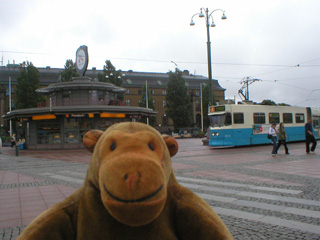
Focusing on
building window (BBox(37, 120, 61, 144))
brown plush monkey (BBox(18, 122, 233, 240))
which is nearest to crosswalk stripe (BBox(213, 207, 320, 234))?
brown plush monkey (BBox(18, 122, 233, 240))

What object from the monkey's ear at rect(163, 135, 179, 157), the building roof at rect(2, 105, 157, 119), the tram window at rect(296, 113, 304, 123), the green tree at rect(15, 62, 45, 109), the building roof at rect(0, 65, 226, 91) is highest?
the building roof at rect(0, 65, 226, 91)

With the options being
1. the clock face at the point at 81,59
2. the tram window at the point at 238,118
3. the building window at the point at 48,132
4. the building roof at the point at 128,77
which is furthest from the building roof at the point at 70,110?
the building roof at the point at 128,77

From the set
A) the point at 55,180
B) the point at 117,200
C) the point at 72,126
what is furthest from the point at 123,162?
the point at 72,126

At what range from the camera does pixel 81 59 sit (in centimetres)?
3144

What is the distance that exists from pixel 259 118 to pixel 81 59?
19043 mm

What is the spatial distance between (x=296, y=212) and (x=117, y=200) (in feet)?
15.2

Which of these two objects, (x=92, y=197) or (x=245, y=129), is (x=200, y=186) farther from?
(x=245, y=129)

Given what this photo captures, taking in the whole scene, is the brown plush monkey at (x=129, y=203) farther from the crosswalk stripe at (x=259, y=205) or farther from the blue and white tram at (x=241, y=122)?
the blue and white tram at (x=241, y=122)

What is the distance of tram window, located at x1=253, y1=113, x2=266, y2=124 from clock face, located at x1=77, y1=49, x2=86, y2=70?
18.1 metres

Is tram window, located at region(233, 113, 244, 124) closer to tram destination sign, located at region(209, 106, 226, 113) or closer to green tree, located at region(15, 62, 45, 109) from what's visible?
tram destination sign, located at region(209, 106, 226, 113)

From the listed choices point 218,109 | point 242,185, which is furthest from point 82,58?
point 242,185

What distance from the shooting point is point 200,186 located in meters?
7.74

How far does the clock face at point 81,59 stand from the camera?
31.0 meters

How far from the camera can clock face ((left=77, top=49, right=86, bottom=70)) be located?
31.0 m
